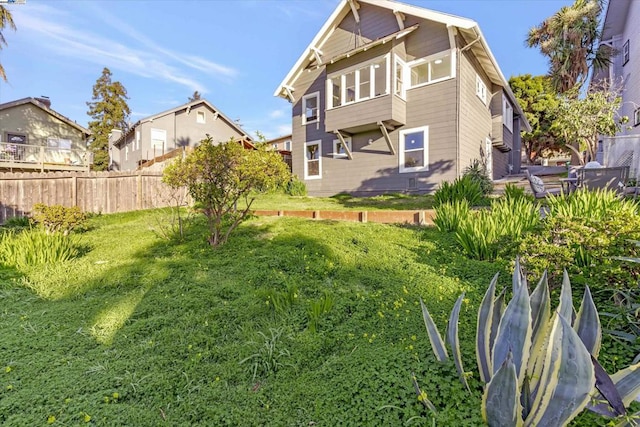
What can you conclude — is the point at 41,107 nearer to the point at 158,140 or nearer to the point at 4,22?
the point at 158,140

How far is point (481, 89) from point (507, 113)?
4.48 meters

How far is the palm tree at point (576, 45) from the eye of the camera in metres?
14.6

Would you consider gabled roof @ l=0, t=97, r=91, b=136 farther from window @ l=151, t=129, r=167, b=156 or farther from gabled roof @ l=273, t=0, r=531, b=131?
gabled roof @ l=273, t=0, r=531, b=131

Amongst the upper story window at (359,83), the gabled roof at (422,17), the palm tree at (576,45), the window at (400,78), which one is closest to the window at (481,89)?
the gabled roof at (422,17)

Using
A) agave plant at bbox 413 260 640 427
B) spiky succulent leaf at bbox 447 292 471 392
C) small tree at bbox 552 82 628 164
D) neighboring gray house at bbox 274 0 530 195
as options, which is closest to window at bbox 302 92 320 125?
neighboring gray house at bbox 274 0 530 195

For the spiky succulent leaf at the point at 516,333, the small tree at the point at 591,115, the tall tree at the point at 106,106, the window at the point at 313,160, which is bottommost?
the spiky succulent leaf at the point at 516,333

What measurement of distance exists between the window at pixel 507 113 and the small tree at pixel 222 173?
47.9ft

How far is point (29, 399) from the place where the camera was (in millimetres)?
2047

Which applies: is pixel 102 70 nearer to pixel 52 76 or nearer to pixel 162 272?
pixel 52 76

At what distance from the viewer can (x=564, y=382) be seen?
128 cm

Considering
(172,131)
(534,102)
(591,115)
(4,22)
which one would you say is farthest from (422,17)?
(534,102)

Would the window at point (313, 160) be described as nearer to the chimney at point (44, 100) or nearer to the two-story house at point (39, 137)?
the two-story house at point (39, 137)

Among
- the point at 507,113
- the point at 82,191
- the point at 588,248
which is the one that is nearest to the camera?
the point at 588,248

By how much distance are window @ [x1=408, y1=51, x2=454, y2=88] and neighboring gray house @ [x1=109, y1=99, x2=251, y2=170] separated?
41.6ft
